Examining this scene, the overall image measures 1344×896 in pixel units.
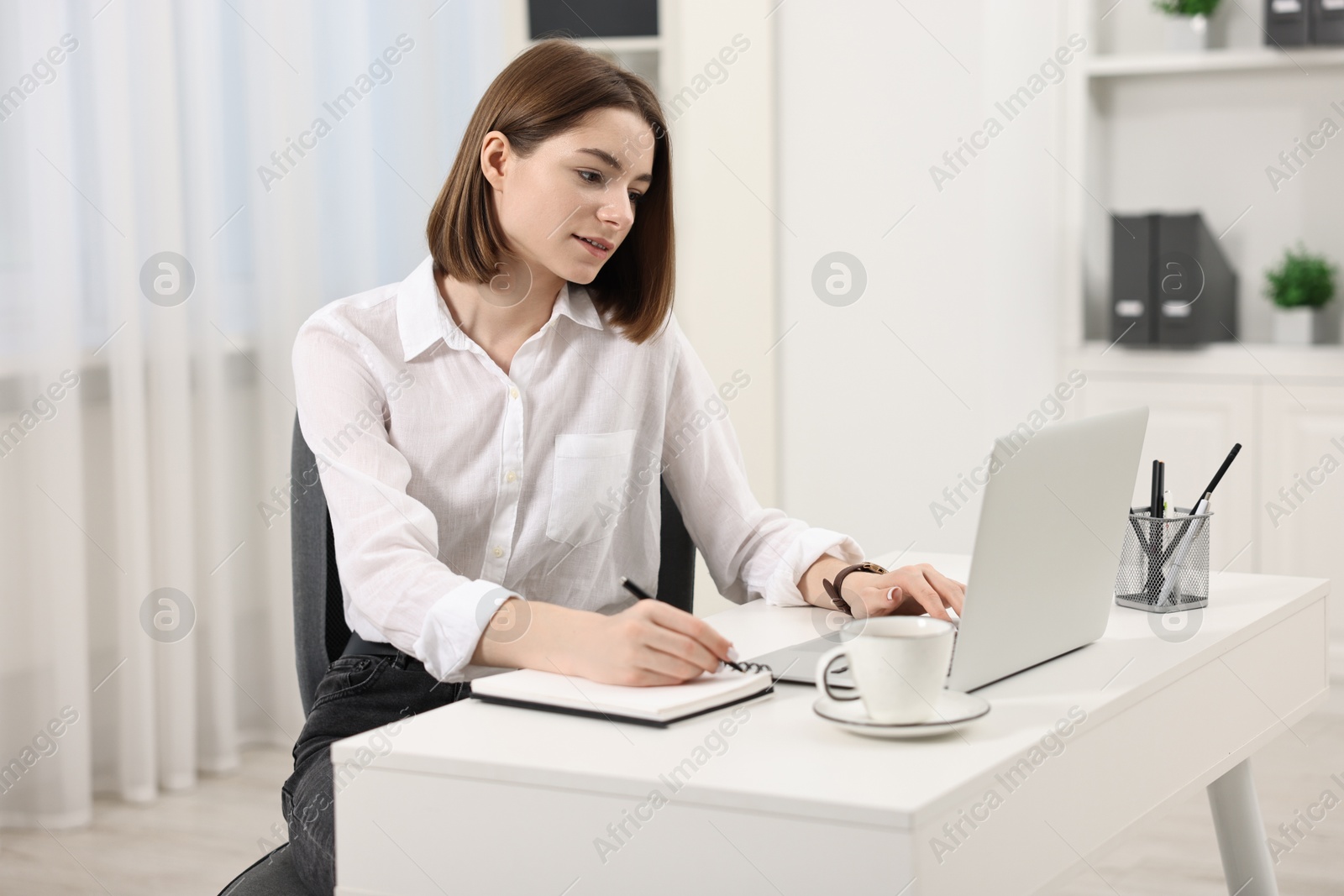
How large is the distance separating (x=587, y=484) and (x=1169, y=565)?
2.08ft

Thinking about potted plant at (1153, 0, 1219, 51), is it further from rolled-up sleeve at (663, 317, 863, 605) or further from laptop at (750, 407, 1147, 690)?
laptop at (750, 407, 1147, 690)

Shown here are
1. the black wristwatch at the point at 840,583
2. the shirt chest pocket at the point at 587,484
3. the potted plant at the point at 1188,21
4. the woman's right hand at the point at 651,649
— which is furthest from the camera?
the potted plant at the point at 1188,21

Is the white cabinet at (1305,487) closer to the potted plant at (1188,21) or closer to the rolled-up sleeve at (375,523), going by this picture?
the potted plant at (1188,21)

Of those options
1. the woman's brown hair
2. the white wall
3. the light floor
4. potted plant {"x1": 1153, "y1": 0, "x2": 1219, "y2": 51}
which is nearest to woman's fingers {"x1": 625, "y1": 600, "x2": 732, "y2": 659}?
the woman's brown hair

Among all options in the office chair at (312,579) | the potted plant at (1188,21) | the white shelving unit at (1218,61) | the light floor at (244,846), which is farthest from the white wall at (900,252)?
the office chair at (312,579)

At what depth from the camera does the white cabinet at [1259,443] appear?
311 centimetres

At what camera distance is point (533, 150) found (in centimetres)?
157

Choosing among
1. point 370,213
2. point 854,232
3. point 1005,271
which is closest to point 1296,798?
point 1005,271

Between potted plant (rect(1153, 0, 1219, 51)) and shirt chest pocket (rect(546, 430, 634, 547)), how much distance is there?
2238mm

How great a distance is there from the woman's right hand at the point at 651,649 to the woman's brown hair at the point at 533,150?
0.58 metres

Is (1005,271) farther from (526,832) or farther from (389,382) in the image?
(526,832)

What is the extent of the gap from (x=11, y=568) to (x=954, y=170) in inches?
78.3

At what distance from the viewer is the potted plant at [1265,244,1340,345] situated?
3.19m

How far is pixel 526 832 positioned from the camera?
96 cm
